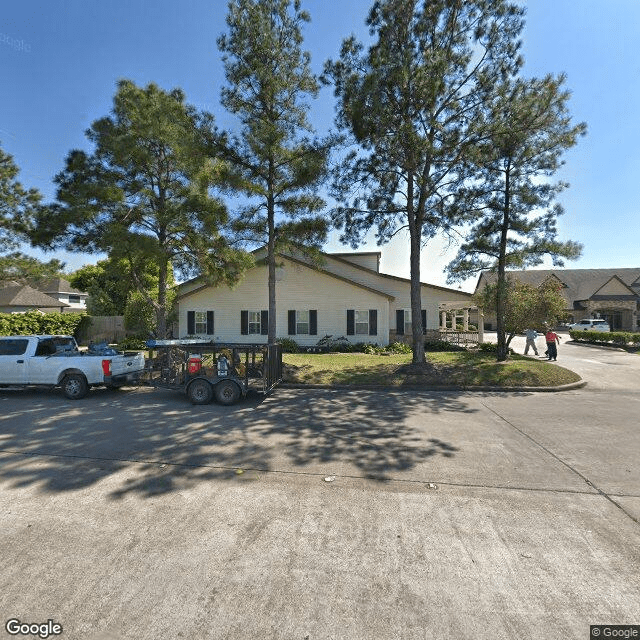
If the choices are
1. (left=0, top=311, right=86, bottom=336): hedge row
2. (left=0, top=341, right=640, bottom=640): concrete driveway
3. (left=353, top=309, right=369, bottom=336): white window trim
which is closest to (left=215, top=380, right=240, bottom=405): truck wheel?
(left=0, top=341, right=640, bottom=640): concrete driveway

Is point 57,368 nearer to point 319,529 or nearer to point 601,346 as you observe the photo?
point 319,529

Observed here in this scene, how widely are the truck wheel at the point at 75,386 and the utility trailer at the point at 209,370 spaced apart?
171 cm

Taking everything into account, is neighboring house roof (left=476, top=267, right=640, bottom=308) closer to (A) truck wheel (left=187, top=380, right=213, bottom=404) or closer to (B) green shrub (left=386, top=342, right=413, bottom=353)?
(B) green shrub (left=386, top=342, right=413, bottom=353)

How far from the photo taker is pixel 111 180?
15.1 metres

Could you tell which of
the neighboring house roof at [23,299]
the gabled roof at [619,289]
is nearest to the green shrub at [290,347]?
the neighboring house roof at [23,299]

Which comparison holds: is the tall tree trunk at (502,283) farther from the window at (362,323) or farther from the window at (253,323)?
the window at (253,323)

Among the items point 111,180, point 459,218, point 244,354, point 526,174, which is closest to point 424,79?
point 459,218

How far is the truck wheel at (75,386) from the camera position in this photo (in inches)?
399

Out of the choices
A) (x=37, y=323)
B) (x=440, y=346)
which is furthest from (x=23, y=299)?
(x=440, y=346)

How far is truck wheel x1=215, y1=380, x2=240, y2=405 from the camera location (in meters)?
9.46

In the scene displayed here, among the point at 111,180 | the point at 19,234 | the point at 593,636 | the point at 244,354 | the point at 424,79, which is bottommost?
the point at 593,636

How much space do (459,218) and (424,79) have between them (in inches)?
215

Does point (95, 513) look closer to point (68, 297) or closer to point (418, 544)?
point (418, 544)

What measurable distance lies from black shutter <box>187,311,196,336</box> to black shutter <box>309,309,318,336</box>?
741cm
